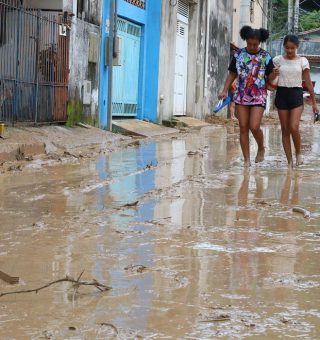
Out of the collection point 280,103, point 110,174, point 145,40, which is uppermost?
point 145,40

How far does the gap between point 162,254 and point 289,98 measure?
5513 millimetres

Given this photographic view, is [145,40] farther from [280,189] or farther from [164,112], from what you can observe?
[280,189]

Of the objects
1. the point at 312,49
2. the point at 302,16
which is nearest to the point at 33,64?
the point at 312,49

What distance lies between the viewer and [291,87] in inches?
367

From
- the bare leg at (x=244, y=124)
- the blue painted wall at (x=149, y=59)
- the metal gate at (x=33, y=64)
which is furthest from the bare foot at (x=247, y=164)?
the blue painted wall at (x=149, y=59)

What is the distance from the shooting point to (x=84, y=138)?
12.2m

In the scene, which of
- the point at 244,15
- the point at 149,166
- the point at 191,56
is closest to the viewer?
the point at 149,166

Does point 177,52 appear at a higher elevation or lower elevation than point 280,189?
higher

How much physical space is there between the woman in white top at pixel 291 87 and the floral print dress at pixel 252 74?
0.17m

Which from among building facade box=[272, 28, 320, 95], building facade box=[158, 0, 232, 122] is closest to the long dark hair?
building facade box=[158, 0, 232, 122]

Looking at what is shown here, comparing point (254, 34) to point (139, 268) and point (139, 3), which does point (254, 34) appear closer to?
point (139, 268)

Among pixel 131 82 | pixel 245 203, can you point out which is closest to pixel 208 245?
pixel 245 203

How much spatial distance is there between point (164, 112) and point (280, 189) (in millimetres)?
11948

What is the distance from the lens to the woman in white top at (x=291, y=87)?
919cm
